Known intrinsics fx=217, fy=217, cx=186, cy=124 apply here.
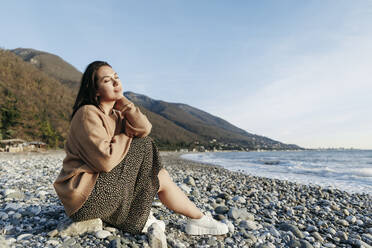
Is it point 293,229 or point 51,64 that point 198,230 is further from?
point 51,64

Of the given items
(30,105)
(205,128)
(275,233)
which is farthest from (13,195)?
(205,128)

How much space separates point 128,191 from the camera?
206 cm

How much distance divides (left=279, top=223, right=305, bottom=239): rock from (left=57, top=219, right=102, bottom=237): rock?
2.38m

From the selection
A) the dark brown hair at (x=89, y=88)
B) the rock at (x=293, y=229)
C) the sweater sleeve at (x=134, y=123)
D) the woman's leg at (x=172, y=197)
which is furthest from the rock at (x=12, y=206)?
the rock at (x=293, y=229)

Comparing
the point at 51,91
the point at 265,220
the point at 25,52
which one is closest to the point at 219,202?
the point at 265,220

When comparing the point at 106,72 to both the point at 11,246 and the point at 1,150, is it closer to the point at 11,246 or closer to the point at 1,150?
the point at 11,246

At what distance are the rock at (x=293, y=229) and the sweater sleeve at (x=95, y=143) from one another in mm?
2477

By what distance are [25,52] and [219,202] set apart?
123386 millimetres

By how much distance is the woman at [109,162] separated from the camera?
5.82ft

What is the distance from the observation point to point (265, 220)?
3.30m

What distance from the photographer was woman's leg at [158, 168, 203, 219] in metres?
2.25

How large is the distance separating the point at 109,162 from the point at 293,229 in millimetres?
2601

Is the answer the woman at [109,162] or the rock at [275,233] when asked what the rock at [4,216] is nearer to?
the woman at [109,162]

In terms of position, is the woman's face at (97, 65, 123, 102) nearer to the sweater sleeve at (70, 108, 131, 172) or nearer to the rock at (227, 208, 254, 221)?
the sweater sleeve at (70, 108, 131, 172)
